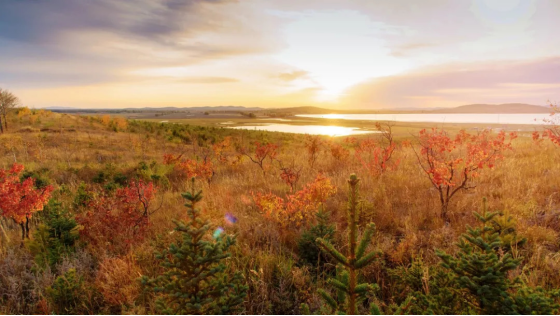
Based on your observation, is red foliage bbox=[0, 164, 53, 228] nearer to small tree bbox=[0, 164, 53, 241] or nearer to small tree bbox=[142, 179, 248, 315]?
small tree bbox=[0, 164, 53, 241]

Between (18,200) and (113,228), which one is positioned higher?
(18,200)

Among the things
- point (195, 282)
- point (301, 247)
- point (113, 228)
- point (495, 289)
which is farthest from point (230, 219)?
point (495, 289)

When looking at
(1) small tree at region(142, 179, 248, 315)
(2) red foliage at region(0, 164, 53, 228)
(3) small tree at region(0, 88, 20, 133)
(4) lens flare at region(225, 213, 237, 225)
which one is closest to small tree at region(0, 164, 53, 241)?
(2) red foliage at region(0, 164, 53, 228)

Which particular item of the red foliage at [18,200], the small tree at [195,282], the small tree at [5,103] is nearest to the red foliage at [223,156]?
the red foliage at [18,200]

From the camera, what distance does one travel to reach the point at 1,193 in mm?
4645

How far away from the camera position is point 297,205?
5.37 m

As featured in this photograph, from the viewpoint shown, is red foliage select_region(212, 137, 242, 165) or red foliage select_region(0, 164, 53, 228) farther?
red foliage select_region(212, 137, 242, 165)

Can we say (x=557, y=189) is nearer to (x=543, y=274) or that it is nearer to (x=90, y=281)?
(x=543, y=274)

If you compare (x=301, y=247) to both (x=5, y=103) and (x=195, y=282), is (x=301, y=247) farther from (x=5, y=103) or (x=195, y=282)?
(x=5, y=103)

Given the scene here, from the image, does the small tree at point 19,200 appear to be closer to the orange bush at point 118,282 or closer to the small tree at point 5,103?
the orange bush at point 118,282

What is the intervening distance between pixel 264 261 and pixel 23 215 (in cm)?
439

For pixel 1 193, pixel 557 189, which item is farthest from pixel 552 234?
pixel 1 193

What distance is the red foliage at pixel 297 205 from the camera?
5.24 meters

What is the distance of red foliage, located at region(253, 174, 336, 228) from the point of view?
524 cm
